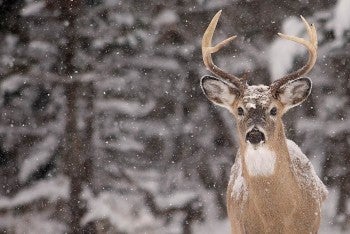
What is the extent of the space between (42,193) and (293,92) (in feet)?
27.0

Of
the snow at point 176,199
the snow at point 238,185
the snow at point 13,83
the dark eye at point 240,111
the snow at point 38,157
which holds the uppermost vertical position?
the dark eye at point 240,111

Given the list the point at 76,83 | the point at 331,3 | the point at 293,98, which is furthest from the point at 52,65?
the point at 293,98

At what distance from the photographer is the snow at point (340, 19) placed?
17.6 meters

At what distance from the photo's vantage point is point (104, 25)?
17656 millimetres

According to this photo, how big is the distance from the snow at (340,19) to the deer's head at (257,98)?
781cm

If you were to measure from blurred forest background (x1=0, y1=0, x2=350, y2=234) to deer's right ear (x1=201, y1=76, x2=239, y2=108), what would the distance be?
23.6 ft

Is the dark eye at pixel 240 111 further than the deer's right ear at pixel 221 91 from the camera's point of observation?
No

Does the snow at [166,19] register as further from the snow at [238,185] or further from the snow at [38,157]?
the snow at [238,185]

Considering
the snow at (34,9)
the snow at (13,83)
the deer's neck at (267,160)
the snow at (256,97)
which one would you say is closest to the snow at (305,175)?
the deer's neck at (267,160)

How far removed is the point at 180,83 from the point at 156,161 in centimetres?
116

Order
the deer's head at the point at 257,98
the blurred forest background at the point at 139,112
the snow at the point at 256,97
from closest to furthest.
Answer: the deer's head at the point at 257,98, the snow at the point at 256,97, the blurred forest background at the point at 139,112

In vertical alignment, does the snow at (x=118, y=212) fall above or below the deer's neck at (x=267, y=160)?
below

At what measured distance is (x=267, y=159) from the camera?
30.0 ft

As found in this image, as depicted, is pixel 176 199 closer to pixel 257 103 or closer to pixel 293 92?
pixel 293 92
